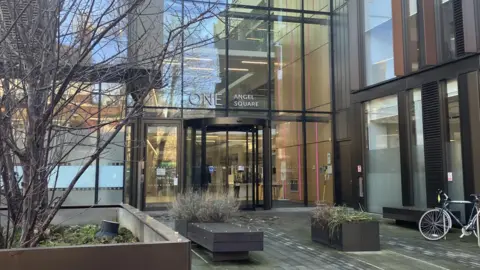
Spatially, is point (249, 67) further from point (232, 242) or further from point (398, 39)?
point (232, 242)

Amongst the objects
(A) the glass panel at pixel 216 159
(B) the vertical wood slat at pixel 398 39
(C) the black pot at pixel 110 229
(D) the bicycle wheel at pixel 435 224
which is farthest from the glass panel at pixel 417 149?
(C) the black pot at pixel 110 229

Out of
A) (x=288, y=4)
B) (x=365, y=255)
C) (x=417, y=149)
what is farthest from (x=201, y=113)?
(x=365, y=255)

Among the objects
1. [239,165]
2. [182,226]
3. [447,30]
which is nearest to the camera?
[182,226]

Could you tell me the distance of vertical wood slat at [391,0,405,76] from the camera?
13.9 meters

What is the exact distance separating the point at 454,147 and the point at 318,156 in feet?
21.9

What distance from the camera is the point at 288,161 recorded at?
18.5 metres

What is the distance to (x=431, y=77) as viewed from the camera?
1284cm

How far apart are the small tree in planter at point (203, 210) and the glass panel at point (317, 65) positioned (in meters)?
10.1

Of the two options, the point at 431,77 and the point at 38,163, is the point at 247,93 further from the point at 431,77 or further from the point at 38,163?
the point at 38,163

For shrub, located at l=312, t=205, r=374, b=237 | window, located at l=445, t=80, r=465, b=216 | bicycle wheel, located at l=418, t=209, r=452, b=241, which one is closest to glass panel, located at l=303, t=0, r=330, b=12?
window, located at l=445, t=80, r=465, b=216

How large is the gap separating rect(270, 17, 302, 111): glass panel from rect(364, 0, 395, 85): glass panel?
3.23 m

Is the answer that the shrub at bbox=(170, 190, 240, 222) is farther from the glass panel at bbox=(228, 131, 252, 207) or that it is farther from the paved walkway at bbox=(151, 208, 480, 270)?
the glass panel at bbox=(228, 131, 252, 207)

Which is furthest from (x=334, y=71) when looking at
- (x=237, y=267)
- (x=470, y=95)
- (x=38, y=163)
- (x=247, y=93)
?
(x=38, y=163)

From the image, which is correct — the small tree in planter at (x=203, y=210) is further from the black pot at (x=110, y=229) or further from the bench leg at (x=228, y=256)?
the black pot at (x=110, y=229)
